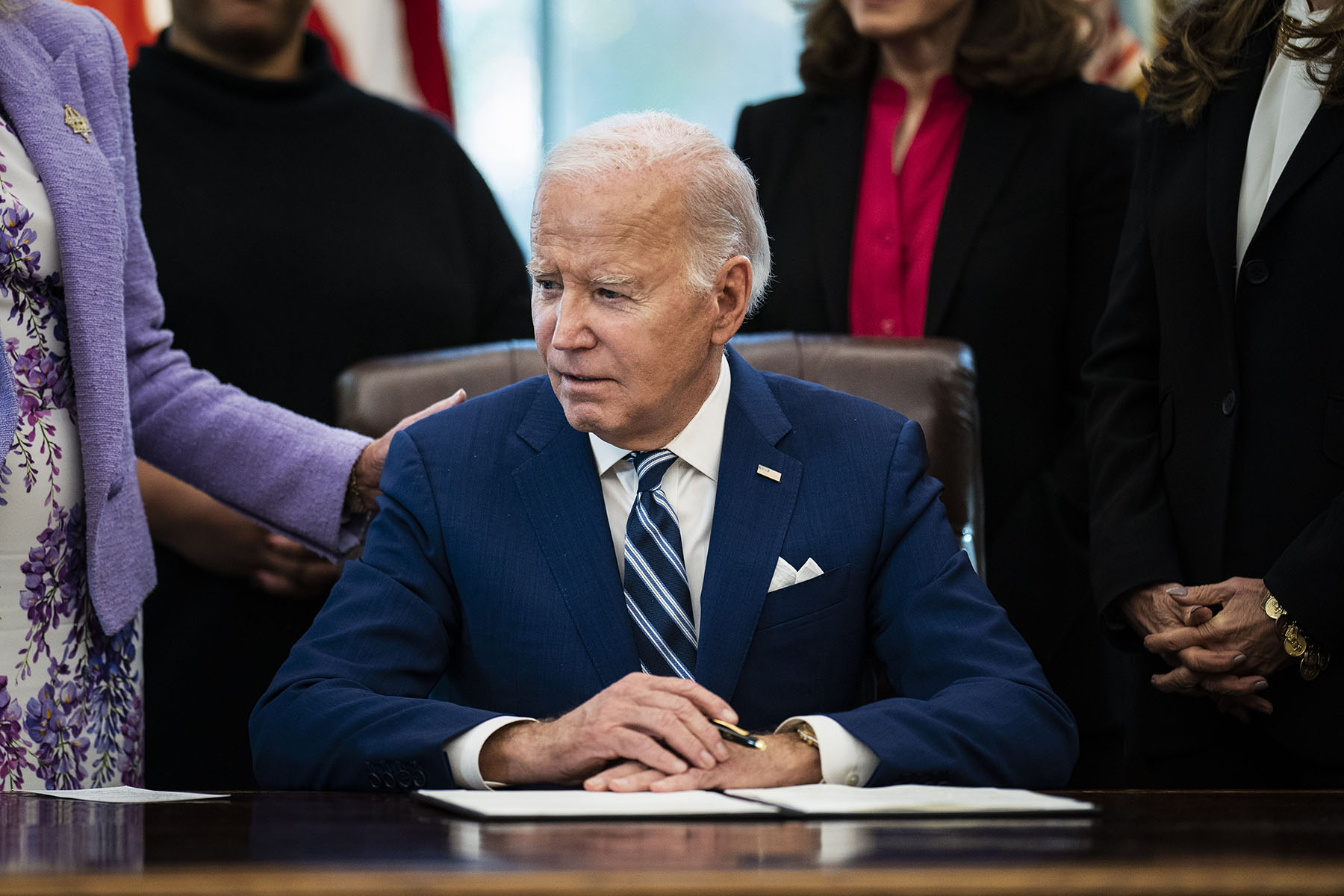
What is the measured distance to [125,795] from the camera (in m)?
1.45

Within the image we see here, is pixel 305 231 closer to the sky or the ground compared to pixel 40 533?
closer to the sky

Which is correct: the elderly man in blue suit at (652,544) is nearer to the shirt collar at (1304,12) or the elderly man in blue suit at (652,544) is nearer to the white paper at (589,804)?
the white paper at (589,804)

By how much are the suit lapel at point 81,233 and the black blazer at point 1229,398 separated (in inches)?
53.2

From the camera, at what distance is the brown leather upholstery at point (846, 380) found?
213 cm

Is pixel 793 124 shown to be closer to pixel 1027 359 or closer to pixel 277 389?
pixel 1027 359

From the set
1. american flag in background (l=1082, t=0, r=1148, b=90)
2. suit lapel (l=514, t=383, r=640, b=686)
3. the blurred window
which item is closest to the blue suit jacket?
suit lapel (l=514, t=383, r=640, b=686)

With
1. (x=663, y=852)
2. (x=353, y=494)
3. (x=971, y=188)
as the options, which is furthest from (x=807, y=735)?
(x=971, y=188)

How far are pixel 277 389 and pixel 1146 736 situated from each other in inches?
60.4

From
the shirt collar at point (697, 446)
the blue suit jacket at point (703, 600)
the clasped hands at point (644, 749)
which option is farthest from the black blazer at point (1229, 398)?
the clasped hands at point (644, 749)

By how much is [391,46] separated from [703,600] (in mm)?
3214

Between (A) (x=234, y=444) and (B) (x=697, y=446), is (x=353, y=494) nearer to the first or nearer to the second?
(A) (x=234, y=444)

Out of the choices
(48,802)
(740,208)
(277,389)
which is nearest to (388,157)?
(277,389)

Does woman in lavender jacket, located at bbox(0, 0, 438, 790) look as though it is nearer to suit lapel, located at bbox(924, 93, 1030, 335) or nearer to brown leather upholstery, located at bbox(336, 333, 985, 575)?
brown leather upholstery, located at bbox(336, 333, 985, 575)

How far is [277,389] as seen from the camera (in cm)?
248
